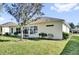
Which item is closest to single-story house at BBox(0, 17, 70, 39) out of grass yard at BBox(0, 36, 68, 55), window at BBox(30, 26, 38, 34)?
window at BBox(30, 26, 38, 34)

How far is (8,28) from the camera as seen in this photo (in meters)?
4.54

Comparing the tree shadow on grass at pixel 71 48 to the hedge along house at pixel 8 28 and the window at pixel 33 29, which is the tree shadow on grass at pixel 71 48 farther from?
the hedge along house at pixel 8 28

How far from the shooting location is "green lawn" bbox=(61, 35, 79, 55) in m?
4.42

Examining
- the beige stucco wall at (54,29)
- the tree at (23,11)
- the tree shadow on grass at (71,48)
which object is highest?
the tree at (23,11)

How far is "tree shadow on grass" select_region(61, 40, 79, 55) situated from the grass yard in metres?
0.06

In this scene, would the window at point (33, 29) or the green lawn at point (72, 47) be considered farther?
the window at point (33, 29)

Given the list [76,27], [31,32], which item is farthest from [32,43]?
[76,27]

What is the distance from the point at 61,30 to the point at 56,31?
3.4 inches

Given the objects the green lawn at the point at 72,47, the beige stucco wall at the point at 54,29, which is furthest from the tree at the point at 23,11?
the green lawn at the point at 72,47

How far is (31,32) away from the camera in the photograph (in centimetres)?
456

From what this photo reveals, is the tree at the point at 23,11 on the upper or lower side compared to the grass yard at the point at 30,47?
upper

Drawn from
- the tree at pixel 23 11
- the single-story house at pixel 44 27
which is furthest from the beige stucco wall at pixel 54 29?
the tree at pixel 23 11

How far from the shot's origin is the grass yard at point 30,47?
443 centimetres

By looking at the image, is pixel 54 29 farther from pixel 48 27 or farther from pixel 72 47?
pixel 72 47
